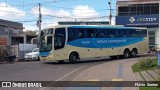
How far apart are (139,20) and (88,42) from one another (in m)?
25.0

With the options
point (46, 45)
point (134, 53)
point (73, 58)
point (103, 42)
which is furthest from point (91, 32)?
point (134, 53)

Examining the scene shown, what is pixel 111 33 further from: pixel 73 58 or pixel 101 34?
pixel 73 58

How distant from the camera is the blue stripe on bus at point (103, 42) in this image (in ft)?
95.6

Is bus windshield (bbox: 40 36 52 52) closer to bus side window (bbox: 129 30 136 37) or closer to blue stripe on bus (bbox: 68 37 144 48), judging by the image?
blue stripe on bus (bbox: 68 37 144 48)

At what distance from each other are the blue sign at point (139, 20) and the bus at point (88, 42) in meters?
16.0

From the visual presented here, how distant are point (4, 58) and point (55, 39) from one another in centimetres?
1010

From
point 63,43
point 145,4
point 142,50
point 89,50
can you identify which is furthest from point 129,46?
point 145,4

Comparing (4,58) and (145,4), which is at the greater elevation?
(145,4)

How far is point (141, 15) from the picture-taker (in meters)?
53.5

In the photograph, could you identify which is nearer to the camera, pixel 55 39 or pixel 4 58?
pixel 55 39

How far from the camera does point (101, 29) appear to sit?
31.4 meters

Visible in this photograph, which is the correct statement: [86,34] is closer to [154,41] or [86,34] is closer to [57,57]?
[57,57]

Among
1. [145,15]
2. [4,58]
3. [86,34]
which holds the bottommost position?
[4,58]

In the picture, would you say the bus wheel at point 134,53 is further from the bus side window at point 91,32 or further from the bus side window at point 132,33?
the bus side window at point 91,32
